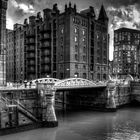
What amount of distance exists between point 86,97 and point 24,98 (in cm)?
2269

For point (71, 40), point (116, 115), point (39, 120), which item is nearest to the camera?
point (39, 120)

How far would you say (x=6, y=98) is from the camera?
1166 inches

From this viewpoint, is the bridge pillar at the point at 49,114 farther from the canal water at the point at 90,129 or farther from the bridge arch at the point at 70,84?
the bridge arch at the point at 70,84

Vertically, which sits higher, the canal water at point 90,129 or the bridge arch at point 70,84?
the bridge arch at point 70,84

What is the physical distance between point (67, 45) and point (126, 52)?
70.2 meters

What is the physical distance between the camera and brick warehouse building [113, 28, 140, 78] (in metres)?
122

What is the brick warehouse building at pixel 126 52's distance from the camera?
12169 centimetres

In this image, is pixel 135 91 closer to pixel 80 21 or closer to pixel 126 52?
pixel 80 21

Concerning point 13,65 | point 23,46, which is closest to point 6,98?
point 23,46

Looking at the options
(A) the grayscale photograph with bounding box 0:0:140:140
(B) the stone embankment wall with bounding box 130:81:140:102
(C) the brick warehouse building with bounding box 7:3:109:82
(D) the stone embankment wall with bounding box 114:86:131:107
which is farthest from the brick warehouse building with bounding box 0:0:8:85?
(B) the stone embankment wall with bounding box 130:81:140:102

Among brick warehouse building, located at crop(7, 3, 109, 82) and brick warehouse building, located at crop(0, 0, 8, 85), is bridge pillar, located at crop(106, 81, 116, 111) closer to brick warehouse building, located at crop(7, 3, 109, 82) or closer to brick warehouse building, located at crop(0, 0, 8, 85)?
brick warehouse building, located at crop(7, 3, 109, 82)

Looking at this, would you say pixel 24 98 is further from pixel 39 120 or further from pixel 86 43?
pixel 86 43

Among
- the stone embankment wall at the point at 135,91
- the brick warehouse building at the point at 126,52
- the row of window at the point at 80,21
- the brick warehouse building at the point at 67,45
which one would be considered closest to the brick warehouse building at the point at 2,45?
the brick warehouse building at the point at 67,45

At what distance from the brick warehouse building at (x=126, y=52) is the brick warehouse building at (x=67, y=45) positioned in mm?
49014
